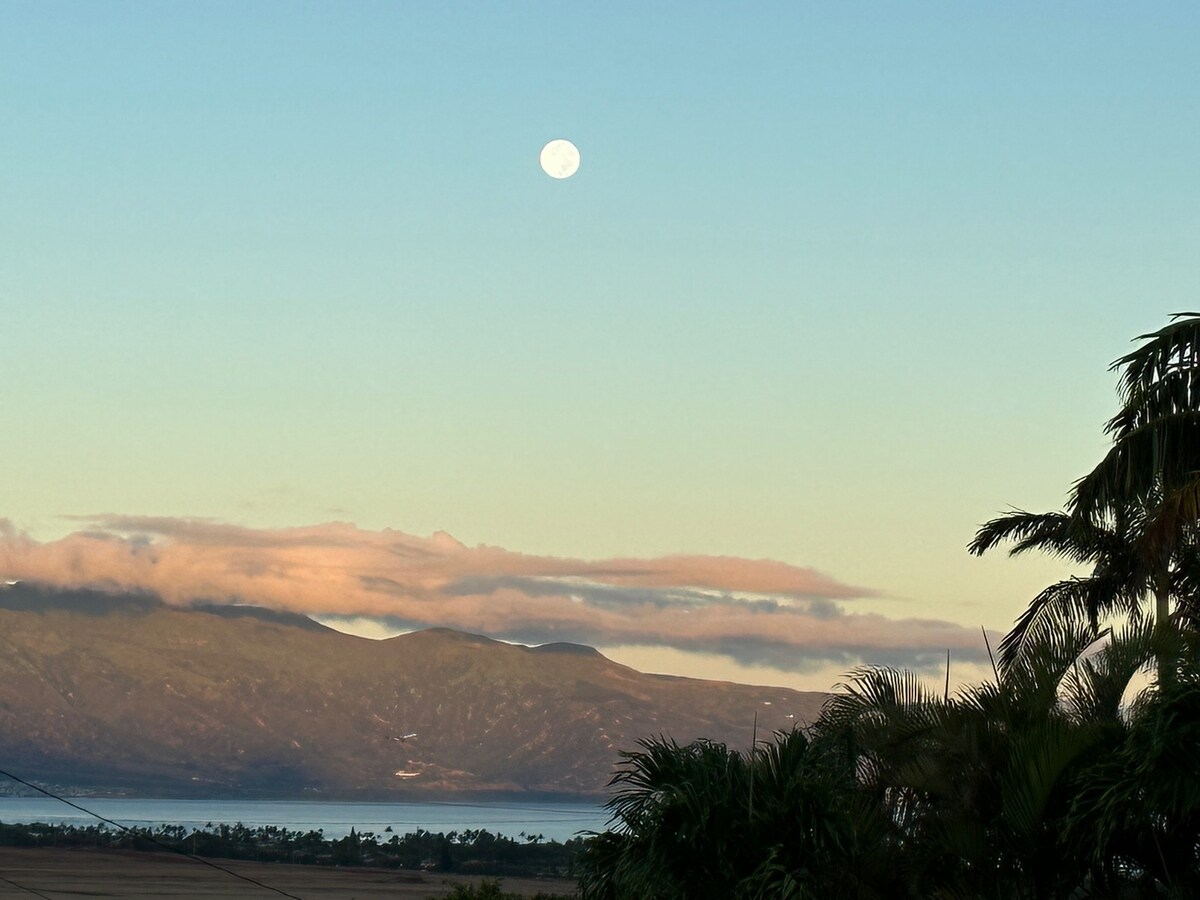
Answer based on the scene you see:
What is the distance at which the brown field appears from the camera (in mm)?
89812

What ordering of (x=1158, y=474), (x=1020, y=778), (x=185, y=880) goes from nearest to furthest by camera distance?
(x=1020, y=778) → (x=1158, y=474) → (x=185, y=880)

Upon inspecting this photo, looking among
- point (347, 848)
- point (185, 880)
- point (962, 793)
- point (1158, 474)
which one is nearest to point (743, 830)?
point (962, 793)

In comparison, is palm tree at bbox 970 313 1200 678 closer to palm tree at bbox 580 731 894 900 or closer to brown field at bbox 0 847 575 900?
palm tree at bbox 580 731 894 900

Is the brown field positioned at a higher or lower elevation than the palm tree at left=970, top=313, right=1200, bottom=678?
lower

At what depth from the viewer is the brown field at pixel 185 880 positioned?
3536 inches

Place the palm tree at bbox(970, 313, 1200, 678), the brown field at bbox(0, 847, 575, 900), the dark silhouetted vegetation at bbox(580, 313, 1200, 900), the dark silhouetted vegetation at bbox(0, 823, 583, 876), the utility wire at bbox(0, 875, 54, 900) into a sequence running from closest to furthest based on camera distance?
the dark silhouetted vegetation at bbox(580, 313, 1200, 900)
the palm tree at bbox(970, 313, 1200, 678)
the utility wire at bbox(0, 875, 54, 900)
the brown field at bbox(0, 847, 575, 900)
the dark silhouetted vegetation at bbox(0, 823, 583, 876)

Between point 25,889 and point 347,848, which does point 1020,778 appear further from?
point 347,848

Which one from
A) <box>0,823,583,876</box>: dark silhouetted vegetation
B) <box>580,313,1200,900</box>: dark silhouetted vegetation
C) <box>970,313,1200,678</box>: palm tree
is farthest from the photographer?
<box>0,823,583,876</box>: dark silhouetted vegetation

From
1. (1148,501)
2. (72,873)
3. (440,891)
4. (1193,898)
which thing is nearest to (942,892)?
(1193,898)

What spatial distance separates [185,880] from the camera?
10175 cm

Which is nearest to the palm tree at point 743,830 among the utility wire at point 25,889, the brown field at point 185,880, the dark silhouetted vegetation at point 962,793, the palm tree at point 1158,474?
the dark silhouetted vegetation at point 962,793

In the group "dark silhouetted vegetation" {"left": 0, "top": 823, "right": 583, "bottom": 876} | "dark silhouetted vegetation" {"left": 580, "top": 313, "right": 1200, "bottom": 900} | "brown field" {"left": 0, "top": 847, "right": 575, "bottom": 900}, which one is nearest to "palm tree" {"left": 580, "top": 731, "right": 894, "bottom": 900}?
"dark silhouetted vegetation" {"left": 580, "top": 313, "right": 1200, "bottom": 900}

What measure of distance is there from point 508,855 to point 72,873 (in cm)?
2904

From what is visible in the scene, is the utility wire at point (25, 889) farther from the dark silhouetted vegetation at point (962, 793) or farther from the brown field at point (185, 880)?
the dark silhouetted vegetation at point (962, 793)
